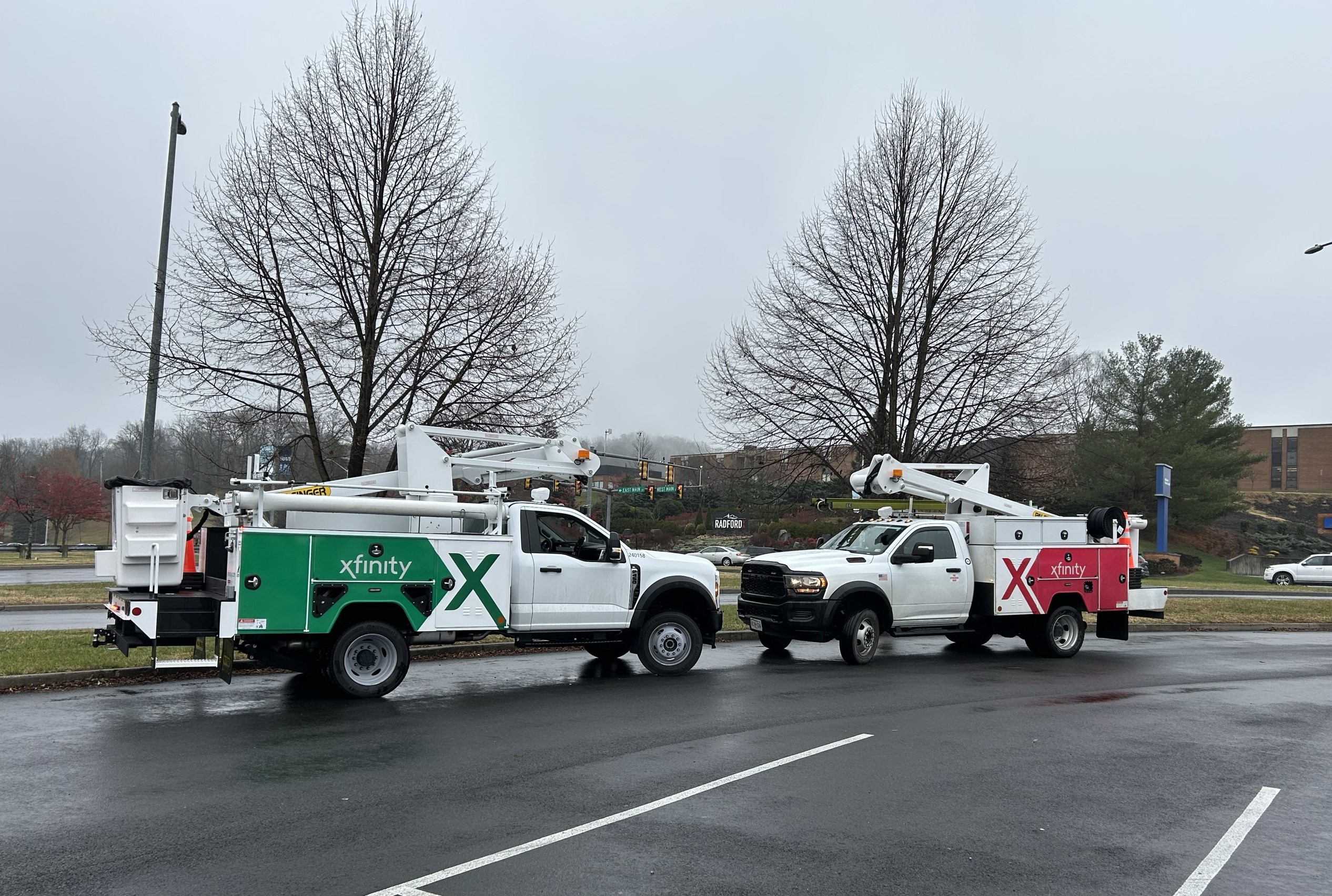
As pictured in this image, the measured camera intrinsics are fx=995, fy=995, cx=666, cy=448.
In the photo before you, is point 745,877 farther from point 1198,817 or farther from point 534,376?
point 534,376

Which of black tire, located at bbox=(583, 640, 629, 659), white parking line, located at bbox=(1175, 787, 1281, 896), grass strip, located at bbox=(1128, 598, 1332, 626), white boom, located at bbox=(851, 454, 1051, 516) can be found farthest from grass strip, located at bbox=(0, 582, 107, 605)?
grass strip, located at bbox=(1128, 598, 1332, 626)

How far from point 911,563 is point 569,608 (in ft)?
17.1

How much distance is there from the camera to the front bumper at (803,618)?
523 inches

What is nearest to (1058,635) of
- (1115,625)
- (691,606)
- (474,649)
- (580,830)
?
(1115,625)

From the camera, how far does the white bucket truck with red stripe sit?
13.6m

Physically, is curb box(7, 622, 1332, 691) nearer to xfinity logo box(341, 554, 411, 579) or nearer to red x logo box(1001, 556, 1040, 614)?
xfinity logo box(341, 554, 411, 579)

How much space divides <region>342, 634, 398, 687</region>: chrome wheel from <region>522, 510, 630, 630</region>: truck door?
1.76 m

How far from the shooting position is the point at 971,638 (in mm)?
16266

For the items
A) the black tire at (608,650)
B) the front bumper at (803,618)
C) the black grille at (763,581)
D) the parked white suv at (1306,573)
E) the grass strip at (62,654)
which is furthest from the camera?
the parked white suv at (1306,573)

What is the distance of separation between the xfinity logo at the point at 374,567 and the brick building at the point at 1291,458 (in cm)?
9682

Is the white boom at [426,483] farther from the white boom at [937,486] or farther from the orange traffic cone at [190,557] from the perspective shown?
the white boom at [937,486]

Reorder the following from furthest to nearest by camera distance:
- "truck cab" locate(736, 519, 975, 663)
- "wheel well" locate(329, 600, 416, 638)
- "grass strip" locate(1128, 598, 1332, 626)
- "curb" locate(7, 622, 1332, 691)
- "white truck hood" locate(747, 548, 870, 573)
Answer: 1. "grass strip" locate(1128, 598, 1332, 626)
2. "white truck hood" locate(747, 548, 870, 573)
3. "truck cab" locate(736, 519, 975, 663)
4. "curb" locate(7, 622, 1332, 691)
5. "wheel well" locate(329, 600, 416, 638)

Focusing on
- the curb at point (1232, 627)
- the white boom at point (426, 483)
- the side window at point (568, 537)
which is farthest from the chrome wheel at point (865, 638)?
the curb at point (1232, 627)

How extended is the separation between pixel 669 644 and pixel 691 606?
0.56m
